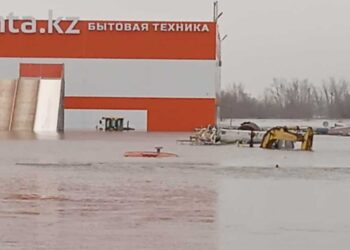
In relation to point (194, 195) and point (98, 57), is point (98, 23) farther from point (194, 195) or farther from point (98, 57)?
point (194, 195)

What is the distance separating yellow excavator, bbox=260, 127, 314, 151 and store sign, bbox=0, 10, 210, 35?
24618mm

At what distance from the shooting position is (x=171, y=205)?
37.1 feet

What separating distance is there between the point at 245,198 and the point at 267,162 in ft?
30.6

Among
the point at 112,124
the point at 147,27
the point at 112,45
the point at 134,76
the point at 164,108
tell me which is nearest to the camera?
the point at 112,124

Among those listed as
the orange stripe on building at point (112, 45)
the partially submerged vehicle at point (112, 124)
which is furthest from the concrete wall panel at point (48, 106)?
the partially submerged vehicle at point (112, 124)

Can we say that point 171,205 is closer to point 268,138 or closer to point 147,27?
point 268,138

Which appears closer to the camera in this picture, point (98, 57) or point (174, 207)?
point (174, 207)

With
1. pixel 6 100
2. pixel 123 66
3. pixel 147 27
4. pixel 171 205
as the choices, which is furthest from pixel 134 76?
pixel 171 205

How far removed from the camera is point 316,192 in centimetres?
1355

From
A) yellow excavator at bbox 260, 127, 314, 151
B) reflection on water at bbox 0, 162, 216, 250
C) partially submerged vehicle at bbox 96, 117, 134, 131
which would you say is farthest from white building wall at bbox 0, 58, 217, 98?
reflection on water at bbox 0, 162, 216, 250

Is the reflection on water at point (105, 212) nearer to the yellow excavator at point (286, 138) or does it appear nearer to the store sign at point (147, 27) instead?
the yellow excavator at point (286, 138)

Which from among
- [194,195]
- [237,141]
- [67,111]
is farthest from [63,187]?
[67,111]

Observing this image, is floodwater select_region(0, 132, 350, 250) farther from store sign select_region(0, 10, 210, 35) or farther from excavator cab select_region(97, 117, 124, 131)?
store sign select_region(0, 10, 210, 35)

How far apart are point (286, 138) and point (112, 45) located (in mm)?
26552
